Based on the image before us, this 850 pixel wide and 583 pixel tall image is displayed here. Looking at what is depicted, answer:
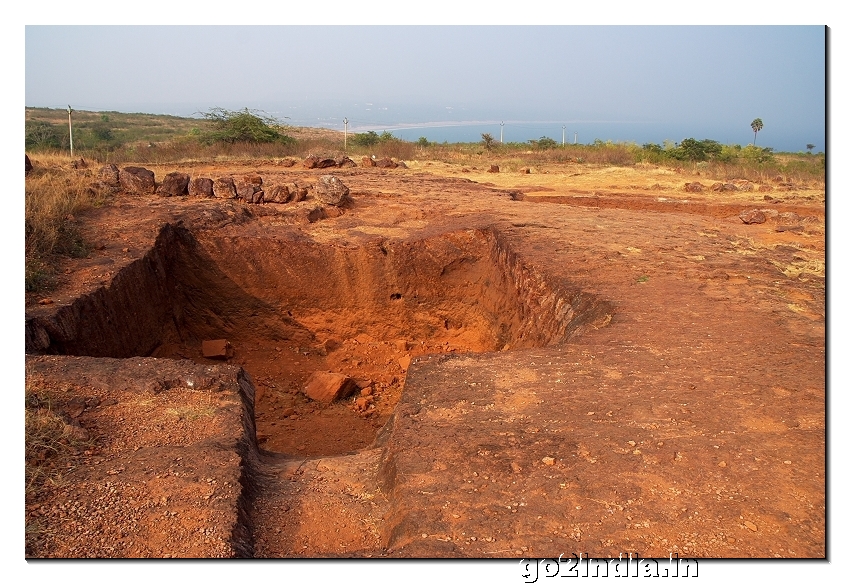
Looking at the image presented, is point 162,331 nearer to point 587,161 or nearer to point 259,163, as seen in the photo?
point 259,163

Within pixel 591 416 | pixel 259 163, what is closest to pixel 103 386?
pixel 591 416

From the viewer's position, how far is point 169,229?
812 cm

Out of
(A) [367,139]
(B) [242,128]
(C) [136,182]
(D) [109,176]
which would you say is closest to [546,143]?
(A) [367,139]

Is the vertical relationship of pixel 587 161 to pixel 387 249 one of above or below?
above

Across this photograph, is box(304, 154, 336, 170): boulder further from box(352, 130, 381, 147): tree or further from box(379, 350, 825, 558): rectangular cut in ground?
box(379, 350, 825, 558): rectangular cut in ground

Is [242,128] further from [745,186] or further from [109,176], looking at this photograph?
[745,186]

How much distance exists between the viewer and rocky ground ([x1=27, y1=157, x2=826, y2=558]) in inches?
111

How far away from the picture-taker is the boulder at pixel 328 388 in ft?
A: 22.9

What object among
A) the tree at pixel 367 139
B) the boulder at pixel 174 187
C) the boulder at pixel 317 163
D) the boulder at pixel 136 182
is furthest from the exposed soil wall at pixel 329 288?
the tree at pixel 367 139

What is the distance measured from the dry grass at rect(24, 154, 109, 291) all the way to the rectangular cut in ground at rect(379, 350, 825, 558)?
4159mm

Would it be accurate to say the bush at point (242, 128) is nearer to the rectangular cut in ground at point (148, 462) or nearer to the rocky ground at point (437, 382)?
the rocky ground at point (437, 382)

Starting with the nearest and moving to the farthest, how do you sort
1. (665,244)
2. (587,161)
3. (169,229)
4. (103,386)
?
1. (103,386)
2. (665,244)
3. (169,229)
4. (587,161)

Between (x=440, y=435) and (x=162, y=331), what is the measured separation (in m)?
5.26

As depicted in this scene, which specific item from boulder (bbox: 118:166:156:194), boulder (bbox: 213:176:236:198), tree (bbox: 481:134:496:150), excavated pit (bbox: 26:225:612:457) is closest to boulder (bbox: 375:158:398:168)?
boulder (bbox: 213:176:236:198)
